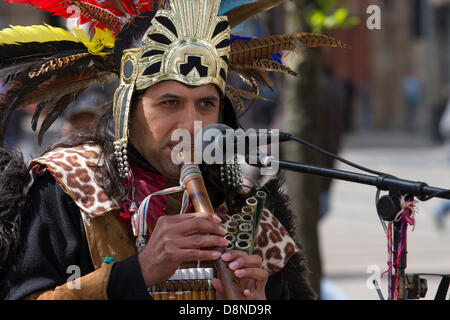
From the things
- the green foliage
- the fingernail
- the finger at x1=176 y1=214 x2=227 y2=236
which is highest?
the green foliage

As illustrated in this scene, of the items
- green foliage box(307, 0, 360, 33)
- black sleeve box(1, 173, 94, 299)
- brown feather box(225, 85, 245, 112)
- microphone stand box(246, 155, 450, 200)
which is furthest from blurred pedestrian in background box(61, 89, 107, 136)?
microphone stand box(246, 155, 450, 200)

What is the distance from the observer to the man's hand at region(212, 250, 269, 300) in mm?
1915

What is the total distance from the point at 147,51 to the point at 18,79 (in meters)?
0.44

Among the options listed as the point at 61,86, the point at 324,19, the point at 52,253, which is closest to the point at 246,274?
the point at 52,253

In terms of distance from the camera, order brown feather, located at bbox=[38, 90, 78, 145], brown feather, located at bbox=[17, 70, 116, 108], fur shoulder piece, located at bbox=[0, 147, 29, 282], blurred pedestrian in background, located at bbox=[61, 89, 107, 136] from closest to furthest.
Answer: fur shoulder piece, located at bbox=[0, 147, 29, 282], brown feather, located at bbox=[17, 70, 116, 108], brown feather, located at bbox=[38, 90, 78, 145], blurred pedestrian in background, located at bbox=[61, 89, 107, 136]

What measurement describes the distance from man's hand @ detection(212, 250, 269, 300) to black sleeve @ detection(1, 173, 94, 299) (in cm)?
46

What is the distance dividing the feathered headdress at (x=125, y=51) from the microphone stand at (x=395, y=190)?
0.42m

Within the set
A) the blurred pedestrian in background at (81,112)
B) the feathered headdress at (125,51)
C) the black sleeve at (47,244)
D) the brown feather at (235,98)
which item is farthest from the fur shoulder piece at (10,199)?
the blurred pedestrian in background at (81,112)

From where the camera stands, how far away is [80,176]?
7.48 feet

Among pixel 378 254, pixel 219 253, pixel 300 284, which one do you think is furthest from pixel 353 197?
pixel 219 253

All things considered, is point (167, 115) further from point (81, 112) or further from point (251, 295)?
point (81, 112)

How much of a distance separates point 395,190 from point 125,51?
0.99 m

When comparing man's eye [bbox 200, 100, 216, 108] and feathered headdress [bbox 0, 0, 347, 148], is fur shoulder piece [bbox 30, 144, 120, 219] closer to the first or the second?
feathered headdress [bbox 0, 0, 347, 148]

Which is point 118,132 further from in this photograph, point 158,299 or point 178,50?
point 158,299
